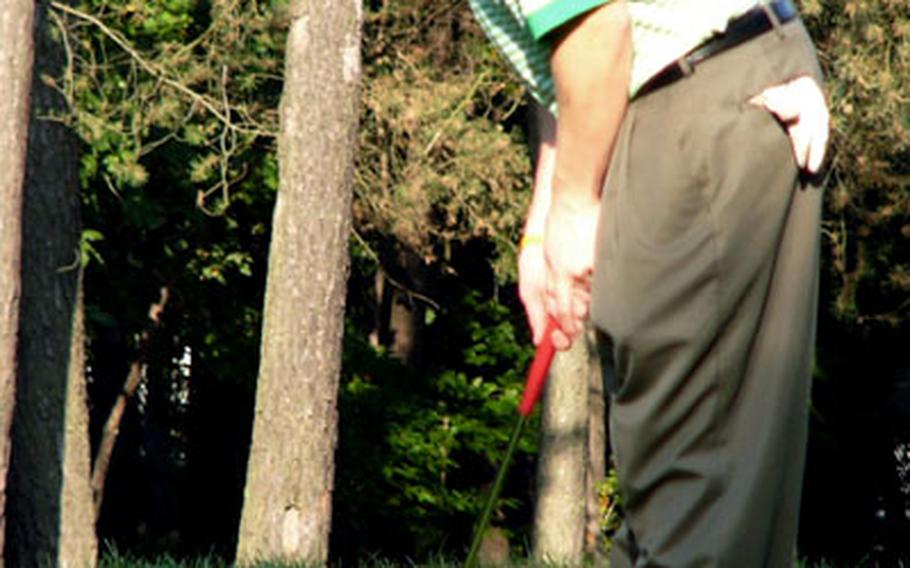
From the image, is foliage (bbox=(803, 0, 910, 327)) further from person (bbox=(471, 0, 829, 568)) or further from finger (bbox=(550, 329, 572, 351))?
person (bbox=(471, 0, 829, 568))

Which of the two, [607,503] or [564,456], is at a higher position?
[564,456]

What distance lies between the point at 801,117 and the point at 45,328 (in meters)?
11.9

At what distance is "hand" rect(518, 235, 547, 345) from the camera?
3361 mm

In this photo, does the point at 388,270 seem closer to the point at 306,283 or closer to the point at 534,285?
the point at 306,283

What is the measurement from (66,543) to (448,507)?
833cm

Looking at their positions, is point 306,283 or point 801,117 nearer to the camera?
point 801,117

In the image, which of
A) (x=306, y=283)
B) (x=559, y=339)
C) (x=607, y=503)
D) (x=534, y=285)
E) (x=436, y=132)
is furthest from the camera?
(x=607, y=503)

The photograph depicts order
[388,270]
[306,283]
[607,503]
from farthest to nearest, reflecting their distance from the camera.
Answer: [607,503], [388,270], [306,283]

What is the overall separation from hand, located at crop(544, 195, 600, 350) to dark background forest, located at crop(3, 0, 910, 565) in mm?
10190

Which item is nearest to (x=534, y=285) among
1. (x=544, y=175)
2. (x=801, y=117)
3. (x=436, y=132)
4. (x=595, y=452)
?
(x=544, y=175)

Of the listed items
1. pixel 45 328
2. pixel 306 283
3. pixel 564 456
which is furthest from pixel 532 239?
pixel 564 456

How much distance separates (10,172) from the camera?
11695 mm


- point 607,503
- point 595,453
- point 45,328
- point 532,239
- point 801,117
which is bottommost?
point 607,503

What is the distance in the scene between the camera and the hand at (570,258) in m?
3.17
